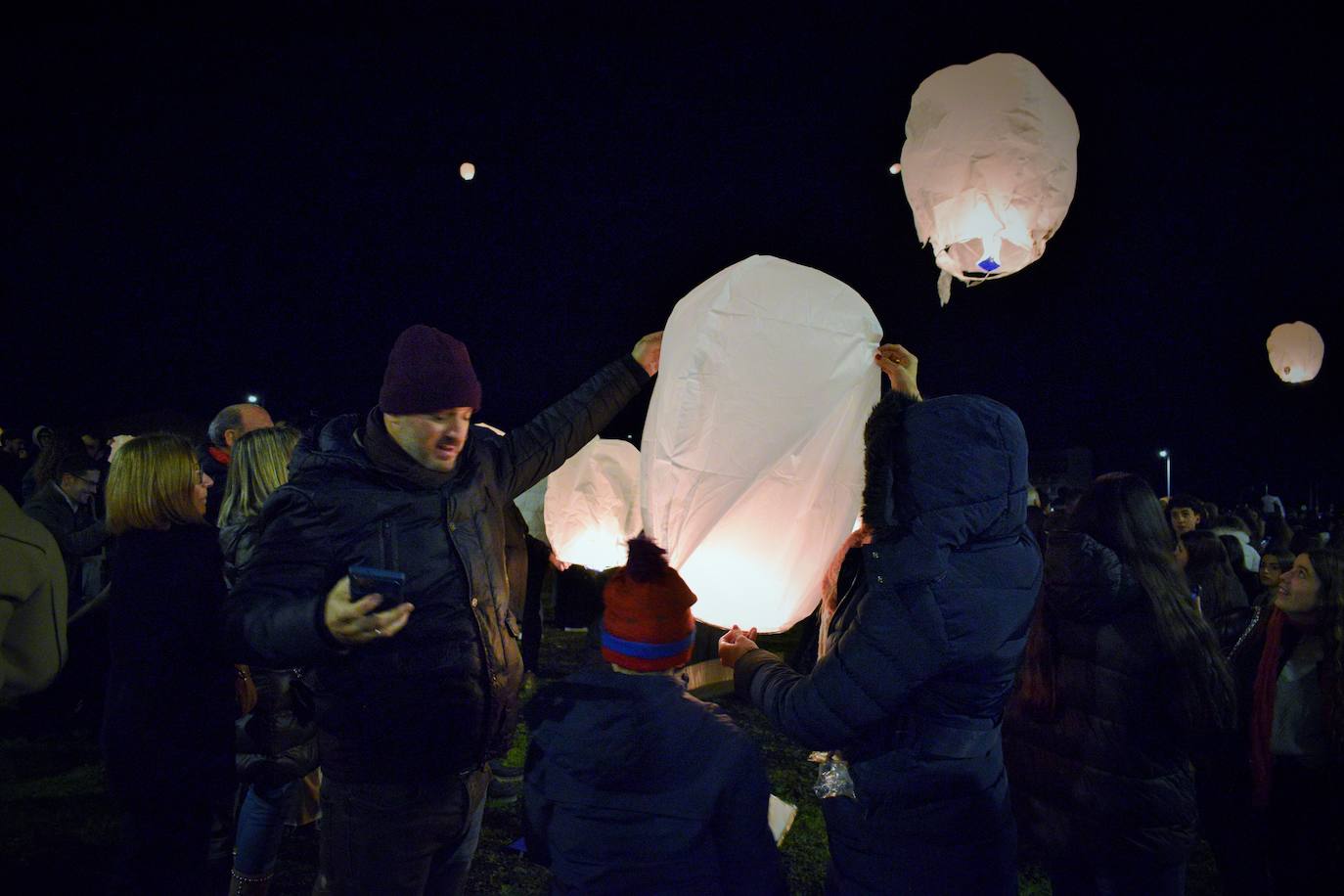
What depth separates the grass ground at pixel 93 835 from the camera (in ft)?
10.8

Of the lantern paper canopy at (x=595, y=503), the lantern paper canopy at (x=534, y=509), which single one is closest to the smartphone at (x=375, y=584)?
the lantern paper canopy at (x=595, y=503)

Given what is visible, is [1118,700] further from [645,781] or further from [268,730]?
[268,730]

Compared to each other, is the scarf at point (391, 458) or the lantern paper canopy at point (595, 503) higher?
the scarf at point (391, 458)

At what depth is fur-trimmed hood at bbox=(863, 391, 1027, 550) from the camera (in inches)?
61.9

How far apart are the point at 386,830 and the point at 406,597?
24.2 inches

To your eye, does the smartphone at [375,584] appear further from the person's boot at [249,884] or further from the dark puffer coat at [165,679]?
the person's boot at [249,884]

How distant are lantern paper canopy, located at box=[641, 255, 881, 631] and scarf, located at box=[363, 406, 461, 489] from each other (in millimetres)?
624

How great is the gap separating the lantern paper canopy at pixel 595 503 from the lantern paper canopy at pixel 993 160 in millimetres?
2140

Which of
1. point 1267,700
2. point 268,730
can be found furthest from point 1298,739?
point 268,730

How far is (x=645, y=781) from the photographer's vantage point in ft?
5.19

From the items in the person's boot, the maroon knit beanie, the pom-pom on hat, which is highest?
the maroon knit beanie

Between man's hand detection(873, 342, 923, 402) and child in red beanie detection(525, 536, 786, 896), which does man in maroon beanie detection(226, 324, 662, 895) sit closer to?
child in red beanie detection(525, 536, 786, 896)

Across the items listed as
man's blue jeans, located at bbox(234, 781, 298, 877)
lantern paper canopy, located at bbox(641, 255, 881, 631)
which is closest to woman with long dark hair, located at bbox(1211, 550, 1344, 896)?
lantern paper canopy, located at bbox(641, 255, 881, 631)

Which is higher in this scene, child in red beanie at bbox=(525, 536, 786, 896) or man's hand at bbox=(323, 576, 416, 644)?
man's hand at bbox=(323, 576, 416, 644)
